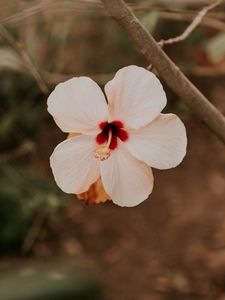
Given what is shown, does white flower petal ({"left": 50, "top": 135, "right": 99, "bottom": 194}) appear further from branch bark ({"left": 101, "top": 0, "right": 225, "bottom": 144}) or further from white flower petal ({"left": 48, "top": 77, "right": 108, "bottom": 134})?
branch bark ({"left": 101, "top": 0, "right": 225, "bottom": 144})

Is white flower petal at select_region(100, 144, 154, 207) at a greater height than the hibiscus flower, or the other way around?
the hibiscus flower

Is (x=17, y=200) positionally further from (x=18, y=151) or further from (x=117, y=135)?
(x=117, y=135)

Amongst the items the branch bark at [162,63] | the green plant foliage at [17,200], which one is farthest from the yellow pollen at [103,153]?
the green plant foliage at [17,200]

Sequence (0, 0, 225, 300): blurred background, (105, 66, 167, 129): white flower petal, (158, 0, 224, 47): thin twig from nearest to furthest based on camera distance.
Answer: (105, 66, 167, 129): white flower petal, (158, 0, 224, 47): thin twig, (0, 0, 225, 300): blurred background

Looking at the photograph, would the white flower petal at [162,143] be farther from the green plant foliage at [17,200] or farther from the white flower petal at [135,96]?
the green plant foliage at [17,200]

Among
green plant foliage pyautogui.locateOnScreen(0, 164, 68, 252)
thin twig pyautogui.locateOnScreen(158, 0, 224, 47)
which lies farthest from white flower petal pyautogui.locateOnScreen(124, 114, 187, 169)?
green plant foliage pyautogui.locateOnScreen(0, 164, 68, 252)

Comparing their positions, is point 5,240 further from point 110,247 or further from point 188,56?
point 188,56
